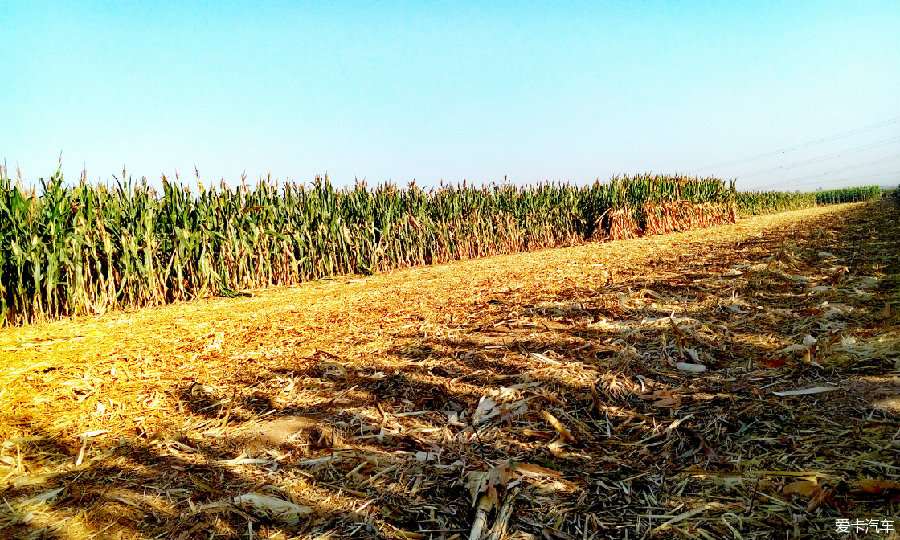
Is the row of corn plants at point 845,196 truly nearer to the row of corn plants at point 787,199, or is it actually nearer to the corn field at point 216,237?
the row of corn plants at point 787,199

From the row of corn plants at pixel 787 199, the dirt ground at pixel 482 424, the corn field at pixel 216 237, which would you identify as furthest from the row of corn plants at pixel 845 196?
the dirt ground at pixel 482 424

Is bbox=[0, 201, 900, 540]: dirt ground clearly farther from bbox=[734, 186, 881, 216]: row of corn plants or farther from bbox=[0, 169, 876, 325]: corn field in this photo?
bbox=[734, 186, 881, 216]: row of corn plants

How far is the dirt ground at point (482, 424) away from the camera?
2037mm

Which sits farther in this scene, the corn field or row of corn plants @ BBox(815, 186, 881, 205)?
row of corn plants @ BBox(815, 186, 881, 205)

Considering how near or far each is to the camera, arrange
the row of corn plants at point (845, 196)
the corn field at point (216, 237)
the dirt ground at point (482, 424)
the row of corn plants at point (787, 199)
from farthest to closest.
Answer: the row of corn plants at point (845, 196) < the row of corn plants at point (787, 199) < the corn field at point (216, 237) < the dirt ground at point (482, 424)

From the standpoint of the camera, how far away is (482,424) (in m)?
2.84

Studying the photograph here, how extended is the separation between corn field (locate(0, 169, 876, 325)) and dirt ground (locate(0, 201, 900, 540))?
259 cm

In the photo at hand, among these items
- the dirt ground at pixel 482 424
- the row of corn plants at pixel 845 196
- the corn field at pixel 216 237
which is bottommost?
the dirt ground at pixel 482 424

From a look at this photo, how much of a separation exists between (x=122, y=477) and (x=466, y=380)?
7.09 feet

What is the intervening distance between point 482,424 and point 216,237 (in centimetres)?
839

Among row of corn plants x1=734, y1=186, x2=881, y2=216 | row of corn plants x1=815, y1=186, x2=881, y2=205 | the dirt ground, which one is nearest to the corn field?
the dirt ground

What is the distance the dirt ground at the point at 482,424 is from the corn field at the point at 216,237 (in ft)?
8.48

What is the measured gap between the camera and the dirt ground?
2037 mm

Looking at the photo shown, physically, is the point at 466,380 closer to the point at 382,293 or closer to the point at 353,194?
the point at 382,293
